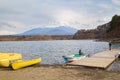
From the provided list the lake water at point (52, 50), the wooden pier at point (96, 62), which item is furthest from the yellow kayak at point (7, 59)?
the lake water at point (52, 50)

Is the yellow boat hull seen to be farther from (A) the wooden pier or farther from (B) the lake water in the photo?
(B) the lake water

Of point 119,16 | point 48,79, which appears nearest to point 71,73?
point 48,79

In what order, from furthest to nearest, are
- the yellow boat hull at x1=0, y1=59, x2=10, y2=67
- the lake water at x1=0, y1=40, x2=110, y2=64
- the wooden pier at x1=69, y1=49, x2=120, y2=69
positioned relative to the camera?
the lake water at x1=0, y1=40, x2=110, y2=64
the yellow boat hull at x1=0, y1=59, x2=10, y2=67
the wooden pier at x1=69, y1=49, x2=120, y2=69

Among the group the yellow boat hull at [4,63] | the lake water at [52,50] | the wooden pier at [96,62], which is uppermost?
the yellow boat hull at [4,63]

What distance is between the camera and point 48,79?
13430mm

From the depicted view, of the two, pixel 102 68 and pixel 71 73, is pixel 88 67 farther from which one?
pixel 71 73

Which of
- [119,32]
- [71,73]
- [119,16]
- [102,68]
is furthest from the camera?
[119,16]

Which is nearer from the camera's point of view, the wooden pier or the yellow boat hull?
the wooden pier

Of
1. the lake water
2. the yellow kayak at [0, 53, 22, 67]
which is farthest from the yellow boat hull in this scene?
the lake water

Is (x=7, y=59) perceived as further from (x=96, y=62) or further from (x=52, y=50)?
(x=52, y=50)

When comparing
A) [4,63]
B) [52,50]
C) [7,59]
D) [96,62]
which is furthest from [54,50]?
[4,63]

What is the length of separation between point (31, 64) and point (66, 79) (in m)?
8.25

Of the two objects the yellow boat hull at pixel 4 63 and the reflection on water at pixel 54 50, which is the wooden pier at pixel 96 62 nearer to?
the reflection on water at pixel 54 50

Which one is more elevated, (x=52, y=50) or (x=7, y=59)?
(x=7, y=59)
